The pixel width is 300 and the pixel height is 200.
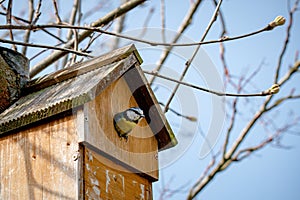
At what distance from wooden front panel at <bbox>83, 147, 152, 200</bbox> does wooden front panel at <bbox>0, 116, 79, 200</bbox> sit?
0.07 metres

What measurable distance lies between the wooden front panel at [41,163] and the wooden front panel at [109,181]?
0.07m

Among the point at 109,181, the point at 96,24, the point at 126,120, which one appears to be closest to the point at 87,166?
the point at 109,181

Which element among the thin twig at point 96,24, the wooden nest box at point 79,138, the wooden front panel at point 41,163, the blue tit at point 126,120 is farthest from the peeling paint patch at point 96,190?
the thin twig at point 96,24

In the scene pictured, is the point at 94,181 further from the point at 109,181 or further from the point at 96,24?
Answer: the point at 96,24

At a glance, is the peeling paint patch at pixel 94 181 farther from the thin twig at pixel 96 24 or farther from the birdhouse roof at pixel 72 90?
the thin twig at pixel 96 24

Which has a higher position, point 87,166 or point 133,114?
point 133,114

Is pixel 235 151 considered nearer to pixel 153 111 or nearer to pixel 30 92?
pixel 153 111

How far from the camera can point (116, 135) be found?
2162 mm

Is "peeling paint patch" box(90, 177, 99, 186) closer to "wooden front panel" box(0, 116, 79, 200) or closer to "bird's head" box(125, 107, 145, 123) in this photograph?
"wooden front panel" box(0, 116, 79, 200)

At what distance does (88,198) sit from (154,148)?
2.20ft

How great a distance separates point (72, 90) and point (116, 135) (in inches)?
10.4

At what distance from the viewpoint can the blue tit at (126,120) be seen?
85.4 inches

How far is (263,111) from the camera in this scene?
11.8 ft

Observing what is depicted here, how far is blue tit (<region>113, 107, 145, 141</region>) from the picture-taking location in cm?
217
